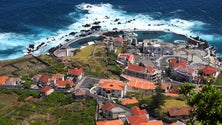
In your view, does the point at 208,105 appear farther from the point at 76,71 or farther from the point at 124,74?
the point at 124,74

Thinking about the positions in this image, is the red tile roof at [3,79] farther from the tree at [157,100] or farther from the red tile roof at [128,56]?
the tree at [157,100]

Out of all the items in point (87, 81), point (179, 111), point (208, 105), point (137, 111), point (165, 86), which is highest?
point (208, 105)

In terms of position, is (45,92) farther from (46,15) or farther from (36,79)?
(46,15)

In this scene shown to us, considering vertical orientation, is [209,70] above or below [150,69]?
below

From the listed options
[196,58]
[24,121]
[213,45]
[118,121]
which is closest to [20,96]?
[24,121]

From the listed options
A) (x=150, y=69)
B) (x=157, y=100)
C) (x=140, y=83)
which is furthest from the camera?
(x=150, y=69)

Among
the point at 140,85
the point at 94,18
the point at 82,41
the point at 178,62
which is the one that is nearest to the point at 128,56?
the point at 178,62

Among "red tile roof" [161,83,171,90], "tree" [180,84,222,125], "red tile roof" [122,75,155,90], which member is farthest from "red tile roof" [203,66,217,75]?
"tree" [180,84,222,125]
